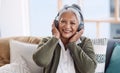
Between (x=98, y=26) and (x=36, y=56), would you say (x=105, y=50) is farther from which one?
(x=98, y=26)

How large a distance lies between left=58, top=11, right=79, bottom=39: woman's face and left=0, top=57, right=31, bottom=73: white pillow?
535 millimetres

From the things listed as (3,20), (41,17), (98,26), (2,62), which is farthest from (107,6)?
(2,62)

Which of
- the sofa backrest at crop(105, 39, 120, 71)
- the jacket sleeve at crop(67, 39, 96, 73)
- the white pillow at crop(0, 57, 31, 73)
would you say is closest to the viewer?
the jacket sleeve at crop(67, 39, 96, 73)

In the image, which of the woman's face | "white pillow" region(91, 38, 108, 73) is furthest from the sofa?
the woman's face

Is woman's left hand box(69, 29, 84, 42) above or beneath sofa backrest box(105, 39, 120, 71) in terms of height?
above

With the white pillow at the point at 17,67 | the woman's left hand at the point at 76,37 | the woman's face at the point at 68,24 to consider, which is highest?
the woman's face at the point at 68,24

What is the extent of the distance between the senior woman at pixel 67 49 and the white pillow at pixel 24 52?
326 mm

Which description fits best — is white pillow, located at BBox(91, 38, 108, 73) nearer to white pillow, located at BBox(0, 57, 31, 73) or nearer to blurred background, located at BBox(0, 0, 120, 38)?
white pillow, located at BBox(0, 57, 31, 73)

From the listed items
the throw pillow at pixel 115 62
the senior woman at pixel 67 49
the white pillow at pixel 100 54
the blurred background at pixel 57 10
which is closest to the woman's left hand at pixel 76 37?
the senior woman at pixel 67 49

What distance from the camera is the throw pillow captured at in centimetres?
211

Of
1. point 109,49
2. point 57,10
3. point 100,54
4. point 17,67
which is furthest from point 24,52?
point 57,10

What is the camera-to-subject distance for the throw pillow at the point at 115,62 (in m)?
2.11

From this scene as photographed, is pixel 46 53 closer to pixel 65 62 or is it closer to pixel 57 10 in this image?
pixel 65 62

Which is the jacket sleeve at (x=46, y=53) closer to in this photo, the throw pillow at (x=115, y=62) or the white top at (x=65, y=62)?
the white top at (x=65, y=62)
